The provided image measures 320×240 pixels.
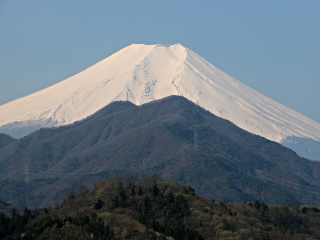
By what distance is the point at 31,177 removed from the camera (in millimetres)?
193125

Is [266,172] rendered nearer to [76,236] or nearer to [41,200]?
[41,200]

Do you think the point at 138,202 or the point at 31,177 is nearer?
the point at 138,202

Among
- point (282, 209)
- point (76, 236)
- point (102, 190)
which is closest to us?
point (76, 236)

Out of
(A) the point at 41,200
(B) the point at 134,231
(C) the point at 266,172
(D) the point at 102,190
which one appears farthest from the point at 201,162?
(B) the point at 134,231

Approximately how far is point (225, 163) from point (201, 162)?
43.6ft

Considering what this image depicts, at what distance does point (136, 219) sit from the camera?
7119 centimetres

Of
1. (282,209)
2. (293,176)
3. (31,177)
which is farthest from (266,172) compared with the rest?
(282,209)

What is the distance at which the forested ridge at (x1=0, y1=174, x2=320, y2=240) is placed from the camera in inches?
2378

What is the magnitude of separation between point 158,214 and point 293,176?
127 m

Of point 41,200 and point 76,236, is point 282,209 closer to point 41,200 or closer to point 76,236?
point 76,236

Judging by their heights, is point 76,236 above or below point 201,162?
below

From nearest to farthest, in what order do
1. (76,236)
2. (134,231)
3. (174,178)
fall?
(76,236), (134,231), (174,178)

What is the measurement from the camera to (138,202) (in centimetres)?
7619

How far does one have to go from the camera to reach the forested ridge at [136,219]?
6041 centimetres
